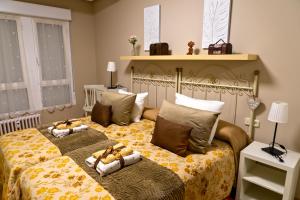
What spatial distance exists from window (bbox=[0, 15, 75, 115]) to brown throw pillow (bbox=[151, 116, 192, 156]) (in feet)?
8.02

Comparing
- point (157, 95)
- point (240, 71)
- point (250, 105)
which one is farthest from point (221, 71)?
point (157, 95)

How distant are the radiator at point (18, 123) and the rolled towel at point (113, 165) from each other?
6.60ft

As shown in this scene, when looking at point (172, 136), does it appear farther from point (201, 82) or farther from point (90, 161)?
point (201, 82)

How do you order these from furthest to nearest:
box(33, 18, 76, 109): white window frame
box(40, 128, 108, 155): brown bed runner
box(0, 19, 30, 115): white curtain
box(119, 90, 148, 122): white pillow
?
box(33, 18, 76, 109): white window frame → box(0, 19, 30, 115): white curtain → box(119, 90, 148, 122): white pillow → box(40, 128, 108, 155): brown bed runner

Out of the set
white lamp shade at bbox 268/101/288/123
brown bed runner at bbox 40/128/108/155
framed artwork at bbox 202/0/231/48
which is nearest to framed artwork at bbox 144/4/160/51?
framed artwork at bbox 202/0/231/48

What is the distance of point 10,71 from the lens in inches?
122

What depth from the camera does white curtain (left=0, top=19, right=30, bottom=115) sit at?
3004mm

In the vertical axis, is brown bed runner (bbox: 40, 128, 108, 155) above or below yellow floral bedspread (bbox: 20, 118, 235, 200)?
above

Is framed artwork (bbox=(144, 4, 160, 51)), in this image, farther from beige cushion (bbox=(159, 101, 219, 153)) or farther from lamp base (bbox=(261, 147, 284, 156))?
lamp base (bbox=(261, 147, 284, 156))

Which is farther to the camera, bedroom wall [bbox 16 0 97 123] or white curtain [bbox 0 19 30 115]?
bedroom wall [bbox 16 0 97 123]

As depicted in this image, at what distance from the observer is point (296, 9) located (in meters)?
1.76

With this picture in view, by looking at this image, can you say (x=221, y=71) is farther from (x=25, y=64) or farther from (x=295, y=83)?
(x=25, y=64)

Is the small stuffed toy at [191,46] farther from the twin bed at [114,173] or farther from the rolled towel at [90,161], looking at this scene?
the rolled towel at [90,161]

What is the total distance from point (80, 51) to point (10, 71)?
1246 mm
